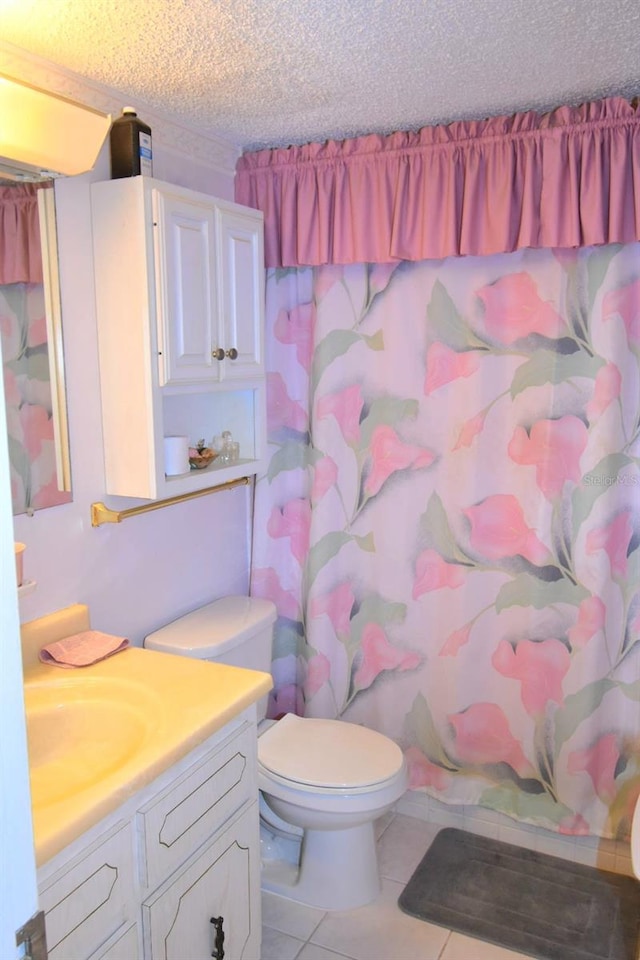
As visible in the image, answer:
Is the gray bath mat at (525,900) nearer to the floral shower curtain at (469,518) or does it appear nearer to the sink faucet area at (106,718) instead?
the floral shower curtain at (469,518)

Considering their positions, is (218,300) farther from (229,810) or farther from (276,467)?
(229,810)

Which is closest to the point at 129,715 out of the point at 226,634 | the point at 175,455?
the point at 226,634

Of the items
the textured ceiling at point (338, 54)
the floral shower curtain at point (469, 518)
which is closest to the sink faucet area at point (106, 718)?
the floral shower curtain at point (469, 518)

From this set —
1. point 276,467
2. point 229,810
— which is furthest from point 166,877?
point 276,467

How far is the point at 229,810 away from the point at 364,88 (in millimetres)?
1734

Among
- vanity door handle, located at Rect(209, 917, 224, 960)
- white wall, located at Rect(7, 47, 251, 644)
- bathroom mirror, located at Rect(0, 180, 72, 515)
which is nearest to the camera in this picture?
vanity door handle, located at Rect(209, 917, 224, 960)

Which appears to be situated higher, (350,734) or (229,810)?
(229,810)

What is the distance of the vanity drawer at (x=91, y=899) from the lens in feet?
4.06

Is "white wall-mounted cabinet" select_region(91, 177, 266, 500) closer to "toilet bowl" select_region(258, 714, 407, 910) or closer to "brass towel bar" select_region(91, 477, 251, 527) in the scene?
"brass towel bar" select_region(91, 477, 251, 527)

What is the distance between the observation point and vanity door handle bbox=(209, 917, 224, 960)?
1.63m

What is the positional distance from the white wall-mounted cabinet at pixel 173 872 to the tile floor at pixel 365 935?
0.32 m

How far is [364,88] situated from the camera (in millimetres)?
1953

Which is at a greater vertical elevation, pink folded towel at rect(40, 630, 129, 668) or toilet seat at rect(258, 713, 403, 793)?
pink folded towel at rect(40, 630, 129, 668)

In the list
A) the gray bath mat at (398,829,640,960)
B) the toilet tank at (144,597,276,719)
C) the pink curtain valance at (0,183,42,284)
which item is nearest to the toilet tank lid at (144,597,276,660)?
the toilet tank at (144,597,276,719)
